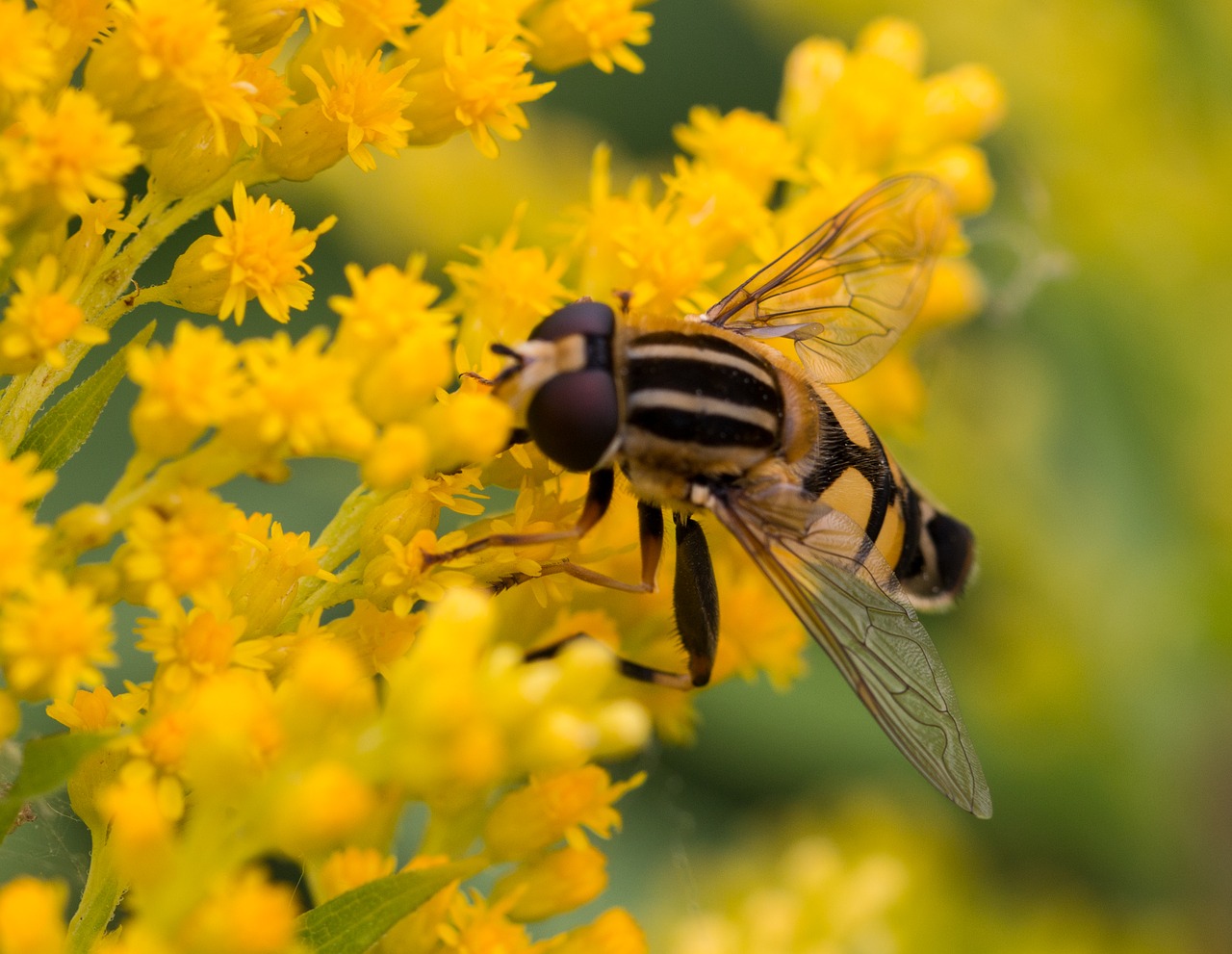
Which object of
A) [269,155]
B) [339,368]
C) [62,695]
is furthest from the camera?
[269,155]

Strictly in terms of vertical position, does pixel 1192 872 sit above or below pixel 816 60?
below

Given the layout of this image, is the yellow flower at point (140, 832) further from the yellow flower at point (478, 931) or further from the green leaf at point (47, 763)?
the yellow flower at point (478, 931)

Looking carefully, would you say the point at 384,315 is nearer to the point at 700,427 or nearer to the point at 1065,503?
the point at 700,427

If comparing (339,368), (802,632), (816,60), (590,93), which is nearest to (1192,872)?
(802,632)

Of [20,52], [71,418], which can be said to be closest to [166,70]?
[20,52]

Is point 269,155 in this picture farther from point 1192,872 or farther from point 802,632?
point 1192,872

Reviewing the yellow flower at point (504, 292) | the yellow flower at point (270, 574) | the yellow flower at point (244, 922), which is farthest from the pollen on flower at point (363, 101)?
the yellow flower at point (244, 922)

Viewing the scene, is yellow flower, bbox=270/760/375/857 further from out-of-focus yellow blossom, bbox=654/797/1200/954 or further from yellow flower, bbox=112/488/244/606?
out-of-focus yellow blossom, bbox=654/797/1200/954
